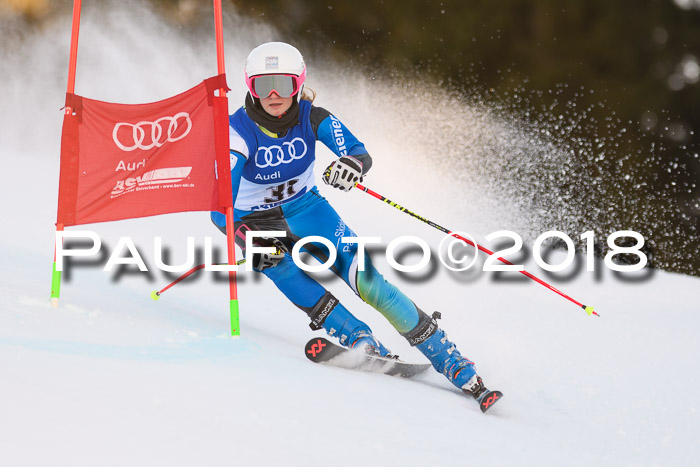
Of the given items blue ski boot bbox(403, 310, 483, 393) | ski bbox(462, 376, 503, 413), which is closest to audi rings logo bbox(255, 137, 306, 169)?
blue ski boot bbox(403, 310, 483, 393)

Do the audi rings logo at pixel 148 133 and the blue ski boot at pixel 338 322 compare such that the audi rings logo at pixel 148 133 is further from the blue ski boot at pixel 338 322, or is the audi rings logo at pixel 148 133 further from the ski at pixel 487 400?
the ski at pixel 487 400

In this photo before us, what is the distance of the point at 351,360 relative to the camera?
10.1 feet

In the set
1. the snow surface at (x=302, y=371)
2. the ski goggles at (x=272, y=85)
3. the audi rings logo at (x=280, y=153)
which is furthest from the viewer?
the audi rings logo at (x=280, y=153)

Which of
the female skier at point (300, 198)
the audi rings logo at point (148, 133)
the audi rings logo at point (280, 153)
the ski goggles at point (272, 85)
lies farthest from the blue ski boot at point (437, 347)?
the audi rings logo at point (148, 133)

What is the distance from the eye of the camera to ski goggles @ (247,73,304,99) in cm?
309

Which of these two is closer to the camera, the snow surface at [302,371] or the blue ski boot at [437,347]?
the snow surface at [302,371]

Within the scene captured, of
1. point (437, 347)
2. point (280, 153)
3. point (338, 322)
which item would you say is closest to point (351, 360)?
point (338, 322)

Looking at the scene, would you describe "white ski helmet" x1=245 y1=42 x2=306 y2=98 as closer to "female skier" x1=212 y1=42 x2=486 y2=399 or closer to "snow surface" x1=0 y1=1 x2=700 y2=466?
"female skier" x1=212 y1=42 x2=486 y2=399

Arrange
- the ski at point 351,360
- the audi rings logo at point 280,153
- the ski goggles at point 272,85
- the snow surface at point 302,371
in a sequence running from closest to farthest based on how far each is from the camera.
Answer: the snow surface at point 302,371
the ski at point 351,360
the ski goggles at point 272,85
the audi rings logo at point 280,153

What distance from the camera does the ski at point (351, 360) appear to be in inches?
117

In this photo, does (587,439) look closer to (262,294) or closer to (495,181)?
(262,294)

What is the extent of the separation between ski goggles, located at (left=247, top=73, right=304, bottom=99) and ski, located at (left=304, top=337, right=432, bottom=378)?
38.0 inches

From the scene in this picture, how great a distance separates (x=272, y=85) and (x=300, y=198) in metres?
0.55

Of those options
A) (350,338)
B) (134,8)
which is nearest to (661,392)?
(350,338)
